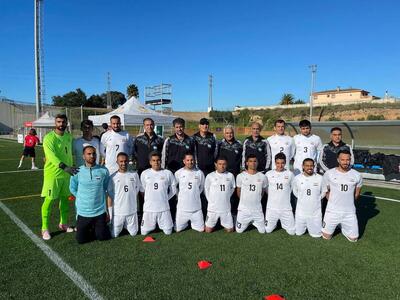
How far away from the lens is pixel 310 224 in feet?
16.8

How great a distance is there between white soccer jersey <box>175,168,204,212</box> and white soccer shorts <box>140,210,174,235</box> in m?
0.28

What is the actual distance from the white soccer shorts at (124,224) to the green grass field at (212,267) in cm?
14

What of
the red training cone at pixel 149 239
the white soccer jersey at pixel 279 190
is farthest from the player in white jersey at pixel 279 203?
the red training cone at pixel 149 239

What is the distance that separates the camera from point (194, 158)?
560cm

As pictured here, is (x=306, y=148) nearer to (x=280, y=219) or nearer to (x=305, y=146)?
(x=305, y=146)

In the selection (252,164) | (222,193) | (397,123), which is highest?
(397,123)

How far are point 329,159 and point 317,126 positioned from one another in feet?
21.7

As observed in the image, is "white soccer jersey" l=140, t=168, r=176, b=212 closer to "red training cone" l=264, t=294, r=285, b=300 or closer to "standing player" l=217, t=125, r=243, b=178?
"standing player" l=217, t=125, r=243, b=178

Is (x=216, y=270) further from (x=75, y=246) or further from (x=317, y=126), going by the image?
(x=317, y=126)

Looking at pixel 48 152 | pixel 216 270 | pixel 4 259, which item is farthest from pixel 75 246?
pixel 216 270

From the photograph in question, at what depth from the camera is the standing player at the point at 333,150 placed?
19.0ft

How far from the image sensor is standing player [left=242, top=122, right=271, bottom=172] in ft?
19.1

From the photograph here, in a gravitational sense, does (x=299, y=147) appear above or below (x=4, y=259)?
above

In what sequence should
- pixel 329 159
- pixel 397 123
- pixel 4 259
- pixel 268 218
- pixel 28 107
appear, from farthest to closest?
pixel 28 107
pixel 397 123
pixel 329 159
pixel 268 218
pixel 4 259
